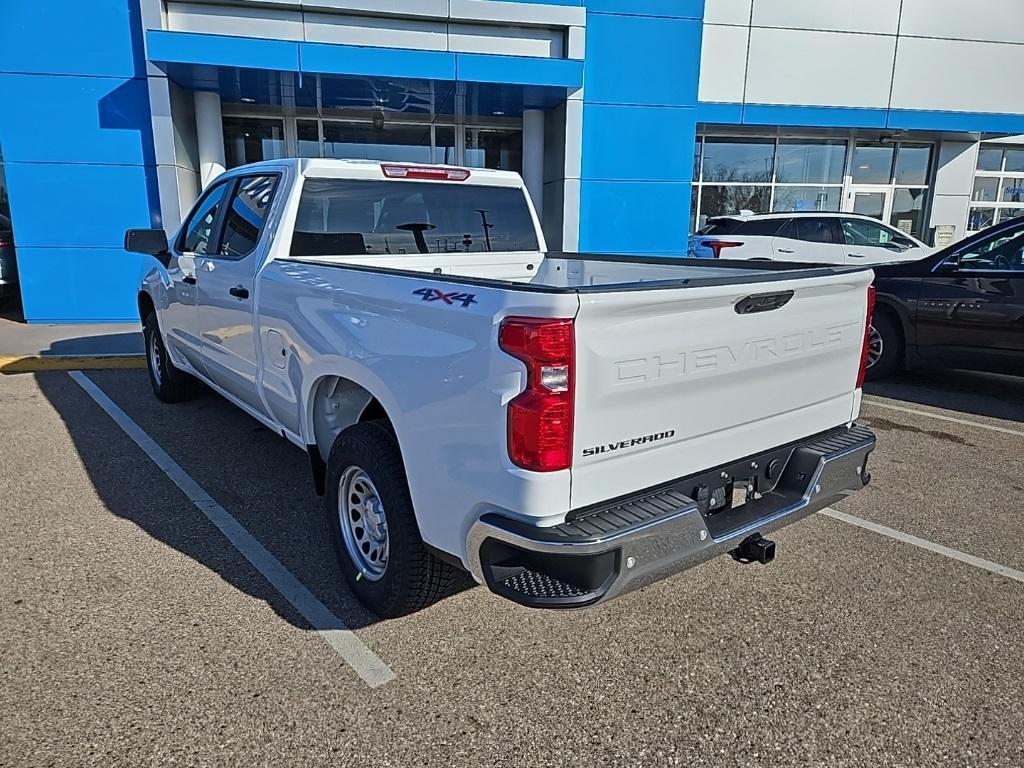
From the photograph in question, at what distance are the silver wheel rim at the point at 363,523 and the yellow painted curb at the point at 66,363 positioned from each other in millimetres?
6141

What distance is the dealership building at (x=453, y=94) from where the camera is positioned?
10.7m

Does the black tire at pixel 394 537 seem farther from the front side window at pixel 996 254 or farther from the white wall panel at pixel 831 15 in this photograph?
the white wall panel at pixel 831 15

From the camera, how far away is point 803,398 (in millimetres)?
3191

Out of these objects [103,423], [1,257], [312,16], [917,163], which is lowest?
[103,423]

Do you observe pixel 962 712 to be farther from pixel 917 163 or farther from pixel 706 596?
pixel 917 163

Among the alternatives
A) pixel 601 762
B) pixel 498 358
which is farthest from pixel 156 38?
pixel 601 762

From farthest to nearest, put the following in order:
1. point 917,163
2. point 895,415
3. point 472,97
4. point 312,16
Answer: point 917,163, point 472,97, point 312,16, point 895,415

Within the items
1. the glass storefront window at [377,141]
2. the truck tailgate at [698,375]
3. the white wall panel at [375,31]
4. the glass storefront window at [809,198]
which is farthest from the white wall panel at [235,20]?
the glass storefront window at [809,198]

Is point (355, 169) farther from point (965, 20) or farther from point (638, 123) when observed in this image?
point (965, 20)

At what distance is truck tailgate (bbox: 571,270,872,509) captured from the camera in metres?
2.37

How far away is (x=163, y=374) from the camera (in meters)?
6.62

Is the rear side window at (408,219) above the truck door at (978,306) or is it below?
above

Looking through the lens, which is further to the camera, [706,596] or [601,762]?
[706,596]

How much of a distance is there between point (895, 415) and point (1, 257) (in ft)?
44.6
